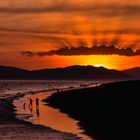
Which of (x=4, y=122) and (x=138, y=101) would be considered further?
(x=138, y=101)

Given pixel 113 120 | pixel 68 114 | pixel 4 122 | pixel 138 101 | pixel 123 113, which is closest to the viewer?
pixel 113 120

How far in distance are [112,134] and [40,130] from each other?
7.35 m

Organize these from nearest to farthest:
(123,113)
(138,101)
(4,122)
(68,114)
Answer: (123,113)
(4,122)
(138,101)
(68,114)

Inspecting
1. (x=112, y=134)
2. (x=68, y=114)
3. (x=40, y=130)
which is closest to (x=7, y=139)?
(x=40, y=130)

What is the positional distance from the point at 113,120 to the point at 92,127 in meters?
2.33

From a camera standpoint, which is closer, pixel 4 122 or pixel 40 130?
pixel 40 130

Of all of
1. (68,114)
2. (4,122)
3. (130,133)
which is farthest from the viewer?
(68,114)

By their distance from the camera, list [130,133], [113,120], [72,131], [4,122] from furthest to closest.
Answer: [4,122] < [113,120] < [72,131] < [130,133]

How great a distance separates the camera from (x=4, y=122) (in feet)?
134

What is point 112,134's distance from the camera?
96.7 ft

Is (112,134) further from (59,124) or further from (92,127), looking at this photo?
(59,124)

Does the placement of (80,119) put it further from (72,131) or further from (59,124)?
(72,131)

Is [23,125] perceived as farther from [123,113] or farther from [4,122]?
[123,113]

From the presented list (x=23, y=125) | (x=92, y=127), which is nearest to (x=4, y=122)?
(x=23, y=125)
